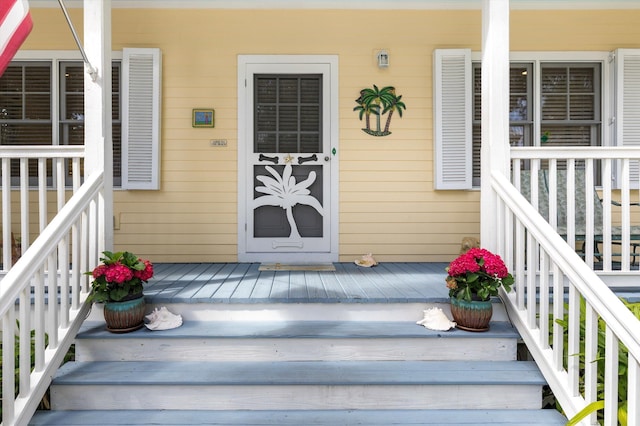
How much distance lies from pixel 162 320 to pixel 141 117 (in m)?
2.51

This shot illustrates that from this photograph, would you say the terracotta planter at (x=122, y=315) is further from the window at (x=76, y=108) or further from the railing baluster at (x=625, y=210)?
the railing baluster at (x=625, y=210)

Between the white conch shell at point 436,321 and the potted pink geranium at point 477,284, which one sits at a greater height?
the potted pink geranium at point 477,284

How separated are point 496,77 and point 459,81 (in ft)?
5.21

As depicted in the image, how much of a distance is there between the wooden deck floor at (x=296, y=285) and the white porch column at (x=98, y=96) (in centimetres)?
65

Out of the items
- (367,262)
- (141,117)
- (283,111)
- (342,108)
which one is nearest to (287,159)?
(283,111)

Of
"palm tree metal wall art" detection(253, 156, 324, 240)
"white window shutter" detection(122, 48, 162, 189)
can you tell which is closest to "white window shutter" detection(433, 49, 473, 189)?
"palm tree metal wall art" detection(253, 156, 324, 240)

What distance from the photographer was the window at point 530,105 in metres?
4.35

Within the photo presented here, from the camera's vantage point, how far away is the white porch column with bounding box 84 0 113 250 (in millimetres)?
2750

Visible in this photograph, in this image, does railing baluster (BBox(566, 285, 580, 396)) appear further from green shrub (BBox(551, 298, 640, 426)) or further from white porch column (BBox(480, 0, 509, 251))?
white porch column (BBox(480, 0, 509, 251))

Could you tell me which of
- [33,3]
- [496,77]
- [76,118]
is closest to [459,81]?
[496,77]

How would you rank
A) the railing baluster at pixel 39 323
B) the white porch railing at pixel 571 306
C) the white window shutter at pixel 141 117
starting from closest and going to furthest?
the white porch railing at pixel 571 306 < the railing baluster at pixel 39 323 < the white window shutter at pixel 141 117

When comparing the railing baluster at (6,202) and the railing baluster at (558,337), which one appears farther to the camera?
the railing baluster at (6,202)

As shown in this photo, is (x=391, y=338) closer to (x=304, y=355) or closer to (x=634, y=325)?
(x=304, y=355)

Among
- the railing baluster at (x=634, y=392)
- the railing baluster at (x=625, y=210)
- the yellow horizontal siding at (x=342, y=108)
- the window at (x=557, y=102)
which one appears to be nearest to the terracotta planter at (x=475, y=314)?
the railing baluster at (x=634, y=392)
